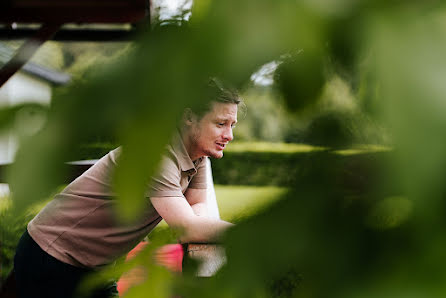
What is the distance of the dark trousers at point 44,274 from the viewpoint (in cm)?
177

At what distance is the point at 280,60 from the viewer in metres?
0.24

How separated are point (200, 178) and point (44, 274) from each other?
0.75 m

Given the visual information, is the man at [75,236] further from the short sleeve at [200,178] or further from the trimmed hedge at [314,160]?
the trimmed hedge at [314,160]

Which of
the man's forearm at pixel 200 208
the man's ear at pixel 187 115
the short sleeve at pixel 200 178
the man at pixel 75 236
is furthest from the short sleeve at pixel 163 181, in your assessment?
the short sleeve at pixel 200 178

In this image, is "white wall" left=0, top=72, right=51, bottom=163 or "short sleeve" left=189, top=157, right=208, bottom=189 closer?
"white wall" left=0, top=72, right=51, bottom=163

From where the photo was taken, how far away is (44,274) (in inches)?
69.7

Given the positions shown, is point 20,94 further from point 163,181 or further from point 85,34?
point 85,34

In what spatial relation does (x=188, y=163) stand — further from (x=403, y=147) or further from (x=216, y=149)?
(x=403, y=147)

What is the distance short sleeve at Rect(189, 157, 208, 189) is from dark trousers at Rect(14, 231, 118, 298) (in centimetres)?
56

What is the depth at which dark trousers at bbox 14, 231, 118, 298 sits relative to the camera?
5.80 ft

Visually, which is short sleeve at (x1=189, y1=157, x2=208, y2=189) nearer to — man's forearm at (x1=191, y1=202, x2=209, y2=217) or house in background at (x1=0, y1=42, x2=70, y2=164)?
man's forearm at (x1=191, y1=202, x2=209, y2=217)

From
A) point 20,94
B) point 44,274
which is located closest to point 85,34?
point 20,94

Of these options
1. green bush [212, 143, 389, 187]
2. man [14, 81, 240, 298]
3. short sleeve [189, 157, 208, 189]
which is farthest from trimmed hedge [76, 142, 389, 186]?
short sleeve [189, 157, 208, 189]

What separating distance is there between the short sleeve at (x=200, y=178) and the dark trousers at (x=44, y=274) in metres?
0.56
